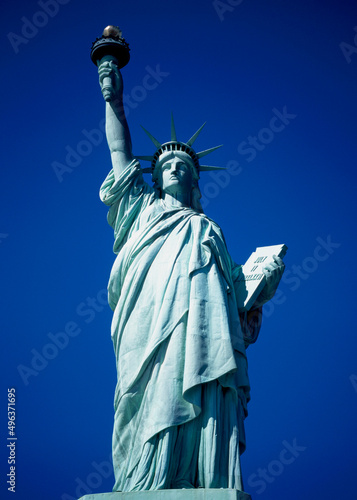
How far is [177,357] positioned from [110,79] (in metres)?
6.19

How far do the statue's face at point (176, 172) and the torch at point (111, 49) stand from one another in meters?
2.02

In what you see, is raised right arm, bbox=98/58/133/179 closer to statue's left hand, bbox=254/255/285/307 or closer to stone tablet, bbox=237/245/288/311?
stone tablet, bbox=237/245/288/311

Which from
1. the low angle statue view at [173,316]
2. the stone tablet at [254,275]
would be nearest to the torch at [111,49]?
the low angle statue view at [173,316]

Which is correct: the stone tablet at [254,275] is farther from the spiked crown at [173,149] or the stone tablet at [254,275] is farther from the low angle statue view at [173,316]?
the spiked crown at [173,149]

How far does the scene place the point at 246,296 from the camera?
569 inches

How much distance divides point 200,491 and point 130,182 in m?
6.39

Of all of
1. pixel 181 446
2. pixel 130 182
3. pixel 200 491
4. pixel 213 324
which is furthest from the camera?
pixel 130 182

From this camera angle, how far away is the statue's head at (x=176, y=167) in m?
15.5

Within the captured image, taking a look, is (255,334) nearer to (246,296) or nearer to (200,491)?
(246,296)

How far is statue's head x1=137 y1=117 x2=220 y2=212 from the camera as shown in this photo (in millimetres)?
15500

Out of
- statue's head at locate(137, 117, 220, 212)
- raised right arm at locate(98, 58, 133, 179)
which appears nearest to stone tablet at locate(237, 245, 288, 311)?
statue's head at locate(137, 117, 220, 212)

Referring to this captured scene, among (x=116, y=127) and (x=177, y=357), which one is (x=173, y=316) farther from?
(x=116, y=127)

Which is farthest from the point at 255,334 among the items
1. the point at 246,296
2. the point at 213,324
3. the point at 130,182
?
the point at 130,182

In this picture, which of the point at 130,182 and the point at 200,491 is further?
the point at 130,182
